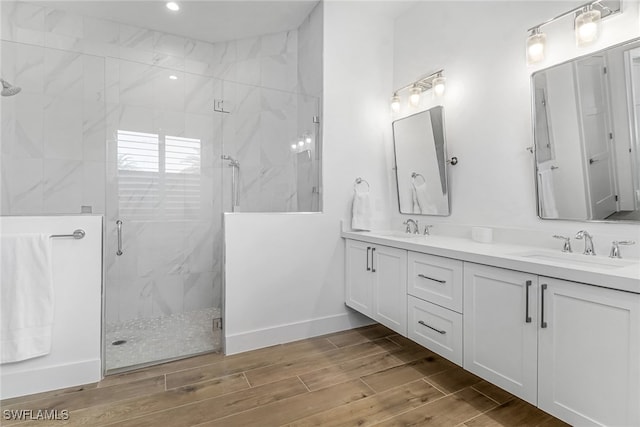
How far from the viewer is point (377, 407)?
1653mm

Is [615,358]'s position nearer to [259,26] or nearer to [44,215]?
[44,215]

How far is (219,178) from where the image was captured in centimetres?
258

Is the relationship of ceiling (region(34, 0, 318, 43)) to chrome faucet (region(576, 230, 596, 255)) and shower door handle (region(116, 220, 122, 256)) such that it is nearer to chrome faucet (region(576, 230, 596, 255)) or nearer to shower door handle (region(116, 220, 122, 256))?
shower door handle (region(116, 220, 122, 256))

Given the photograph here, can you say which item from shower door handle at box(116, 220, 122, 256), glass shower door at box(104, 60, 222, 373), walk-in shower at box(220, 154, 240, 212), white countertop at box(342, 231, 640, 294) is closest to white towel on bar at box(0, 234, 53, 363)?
glass shower door at box(104, 60, 222, 373)

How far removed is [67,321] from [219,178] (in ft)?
4.44

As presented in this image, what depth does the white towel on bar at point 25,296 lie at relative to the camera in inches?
67.5

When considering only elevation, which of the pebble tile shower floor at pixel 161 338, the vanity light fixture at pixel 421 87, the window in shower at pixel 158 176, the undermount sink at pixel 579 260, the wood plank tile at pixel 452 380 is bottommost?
the wood plank tile at pixel 452 380

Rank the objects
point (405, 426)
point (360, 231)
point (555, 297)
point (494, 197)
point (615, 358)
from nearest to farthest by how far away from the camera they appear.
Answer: point (615, 358) < point (555, 297) < point (405, 426) < point (494, 197) < point (360, 231)

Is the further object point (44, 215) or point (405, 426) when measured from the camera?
point (44, 215)

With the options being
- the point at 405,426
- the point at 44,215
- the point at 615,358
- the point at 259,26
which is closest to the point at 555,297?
the point at 615,358

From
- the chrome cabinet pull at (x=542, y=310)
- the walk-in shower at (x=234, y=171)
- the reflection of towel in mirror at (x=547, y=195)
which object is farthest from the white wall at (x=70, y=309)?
the reflection of towel in mirror at (x=547, y=195)

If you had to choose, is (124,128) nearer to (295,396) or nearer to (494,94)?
(295,396)

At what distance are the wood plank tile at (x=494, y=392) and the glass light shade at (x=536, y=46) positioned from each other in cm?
191

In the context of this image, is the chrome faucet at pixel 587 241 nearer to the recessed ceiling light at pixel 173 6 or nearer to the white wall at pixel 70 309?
the white wall at pixel 70 309
